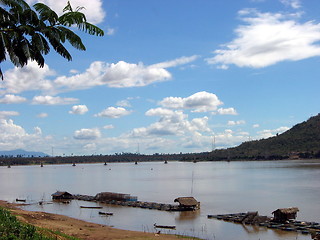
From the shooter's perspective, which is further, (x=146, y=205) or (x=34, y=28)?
(x=146, y=205)

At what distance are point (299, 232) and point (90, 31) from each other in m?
26.4

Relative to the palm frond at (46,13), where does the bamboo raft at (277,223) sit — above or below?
below

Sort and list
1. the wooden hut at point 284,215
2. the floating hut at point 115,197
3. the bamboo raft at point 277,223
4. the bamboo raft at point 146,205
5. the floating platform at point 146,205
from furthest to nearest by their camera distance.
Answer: the floating hut at point 115,197, the bamboo raft at point 146,205, the floating platform at point 146,205, the wooden hut at point 284,215, the bamboo raft at point 277,223

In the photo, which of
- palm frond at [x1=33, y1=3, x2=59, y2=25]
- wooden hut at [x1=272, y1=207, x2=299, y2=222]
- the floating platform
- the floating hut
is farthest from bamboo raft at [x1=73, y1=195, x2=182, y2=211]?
palm frond at [x1=33, y1=3, x2=59, y2=25]

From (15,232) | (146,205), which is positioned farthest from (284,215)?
(15,232)

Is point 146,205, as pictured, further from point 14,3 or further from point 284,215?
point 14,3

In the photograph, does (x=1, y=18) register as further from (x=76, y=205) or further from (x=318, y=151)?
(x=318, y=151)

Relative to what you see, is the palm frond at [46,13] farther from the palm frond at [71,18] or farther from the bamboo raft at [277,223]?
the bamboo raft at [277,223]

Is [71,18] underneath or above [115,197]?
above

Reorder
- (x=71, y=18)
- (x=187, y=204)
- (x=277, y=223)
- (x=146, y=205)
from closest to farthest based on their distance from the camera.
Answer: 1. (x=71, y=18)
2. (x=277, y=223)
3. (x=187, y=204)
4. (x=146, y=205)

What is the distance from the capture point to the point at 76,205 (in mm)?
52312

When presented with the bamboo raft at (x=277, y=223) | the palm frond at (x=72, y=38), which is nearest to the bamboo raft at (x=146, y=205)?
the bamboo raft at (x=277, y=223)

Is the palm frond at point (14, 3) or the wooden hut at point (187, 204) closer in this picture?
the palm frond at point (14, 3)

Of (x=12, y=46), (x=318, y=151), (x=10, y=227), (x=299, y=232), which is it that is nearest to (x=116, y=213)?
(x=299, y=232)
